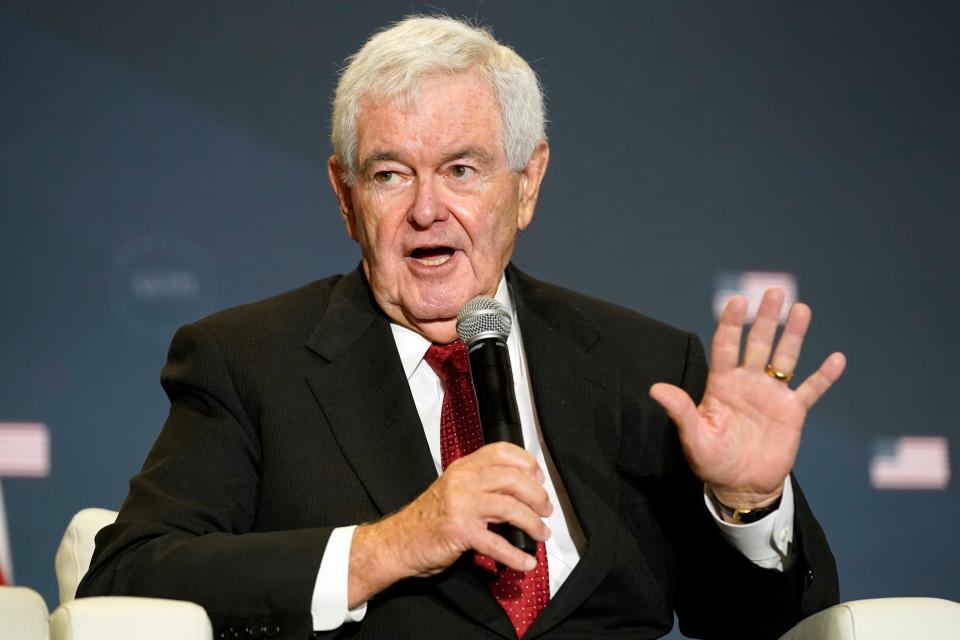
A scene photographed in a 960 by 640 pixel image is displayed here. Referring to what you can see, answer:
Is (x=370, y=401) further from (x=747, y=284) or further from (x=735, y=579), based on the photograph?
(x=747, y=284)

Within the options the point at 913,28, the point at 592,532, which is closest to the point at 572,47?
the point at 913,28

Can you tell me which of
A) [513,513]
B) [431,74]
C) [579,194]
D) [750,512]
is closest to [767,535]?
[750,512]

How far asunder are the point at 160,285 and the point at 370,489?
1.37 m

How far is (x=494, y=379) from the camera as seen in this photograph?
1.64m

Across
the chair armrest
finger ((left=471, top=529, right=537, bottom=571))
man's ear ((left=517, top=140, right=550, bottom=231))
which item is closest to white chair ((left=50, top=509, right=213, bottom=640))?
the chair armrest

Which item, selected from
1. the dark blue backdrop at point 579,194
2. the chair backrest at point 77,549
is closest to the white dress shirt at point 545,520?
the chair backrest at point 77,549

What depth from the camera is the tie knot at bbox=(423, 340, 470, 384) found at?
79.2 inches

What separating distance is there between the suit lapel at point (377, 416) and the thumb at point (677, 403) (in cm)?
39

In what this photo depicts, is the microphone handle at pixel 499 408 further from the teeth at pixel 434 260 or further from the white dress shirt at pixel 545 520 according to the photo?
the teeth at pixel 434 260

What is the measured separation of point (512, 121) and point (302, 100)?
3.78ft

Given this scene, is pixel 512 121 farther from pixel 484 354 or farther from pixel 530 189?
pixel 484 354

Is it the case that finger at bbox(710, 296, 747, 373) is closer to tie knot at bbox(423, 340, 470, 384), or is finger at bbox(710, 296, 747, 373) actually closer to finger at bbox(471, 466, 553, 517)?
finger at bbox(471, 466, 553, 517)

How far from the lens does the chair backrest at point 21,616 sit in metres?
1.30

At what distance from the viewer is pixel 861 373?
3.23m
